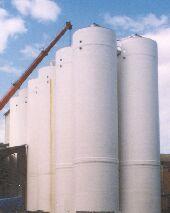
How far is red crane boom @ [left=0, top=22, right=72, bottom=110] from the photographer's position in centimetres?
4919

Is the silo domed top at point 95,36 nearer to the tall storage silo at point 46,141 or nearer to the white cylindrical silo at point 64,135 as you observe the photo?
the white cylindrical silo at point 64,135

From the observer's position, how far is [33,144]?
43.8m

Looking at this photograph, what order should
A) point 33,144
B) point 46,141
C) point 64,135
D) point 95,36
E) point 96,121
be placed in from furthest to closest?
point 33,144
point 46,141
point 64,135
point 95,36
point 96,121

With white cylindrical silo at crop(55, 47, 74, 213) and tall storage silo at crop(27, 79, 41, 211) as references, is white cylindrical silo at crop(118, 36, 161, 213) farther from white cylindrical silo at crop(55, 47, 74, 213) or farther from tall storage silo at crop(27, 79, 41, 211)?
tall storage silo at crop(27, 79, 41, 211)

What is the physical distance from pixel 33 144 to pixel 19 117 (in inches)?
275

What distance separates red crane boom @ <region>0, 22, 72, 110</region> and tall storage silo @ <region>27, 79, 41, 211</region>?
14.4ft

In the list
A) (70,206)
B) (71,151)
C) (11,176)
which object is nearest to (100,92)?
(71,151)

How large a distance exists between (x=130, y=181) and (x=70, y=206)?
537cm

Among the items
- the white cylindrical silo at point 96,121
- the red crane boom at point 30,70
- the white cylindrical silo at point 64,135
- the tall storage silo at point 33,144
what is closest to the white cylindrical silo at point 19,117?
the red crane boom at point 30,70

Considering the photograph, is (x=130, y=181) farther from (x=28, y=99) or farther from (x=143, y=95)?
(x=28, y=99)

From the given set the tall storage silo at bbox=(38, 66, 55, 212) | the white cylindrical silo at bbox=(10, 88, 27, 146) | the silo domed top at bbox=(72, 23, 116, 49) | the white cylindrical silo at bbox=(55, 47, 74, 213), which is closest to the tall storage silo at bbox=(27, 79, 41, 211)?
the tall storage silo at bbox=(38, 66, 55, 212)

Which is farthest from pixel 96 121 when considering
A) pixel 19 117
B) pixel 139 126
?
pixel 19 117

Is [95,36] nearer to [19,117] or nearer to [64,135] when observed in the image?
[64,135]

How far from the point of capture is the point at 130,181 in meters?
33.2
